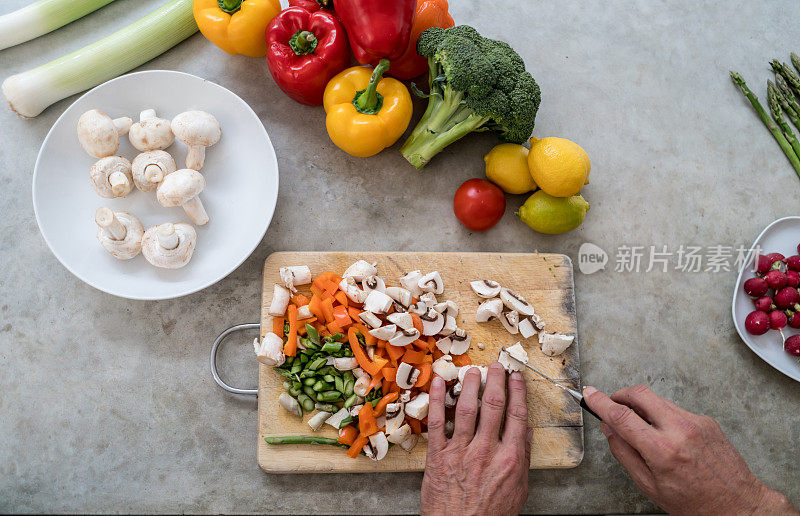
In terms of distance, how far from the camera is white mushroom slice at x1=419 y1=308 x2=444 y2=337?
5.44 feet

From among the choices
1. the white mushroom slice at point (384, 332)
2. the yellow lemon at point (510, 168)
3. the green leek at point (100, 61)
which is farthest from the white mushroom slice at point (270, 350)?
the green leek at point (100, 61)

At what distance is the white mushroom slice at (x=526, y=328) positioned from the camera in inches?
67.4

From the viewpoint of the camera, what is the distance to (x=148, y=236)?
1.60 metres

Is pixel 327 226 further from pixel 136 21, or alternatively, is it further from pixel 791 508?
pixel 791 508

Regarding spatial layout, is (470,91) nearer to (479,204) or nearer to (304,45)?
(479,204)

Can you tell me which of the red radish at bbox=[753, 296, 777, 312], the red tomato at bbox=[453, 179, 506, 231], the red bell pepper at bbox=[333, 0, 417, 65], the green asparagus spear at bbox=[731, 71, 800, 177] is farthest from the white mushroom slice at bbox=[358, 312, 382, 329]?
the green asparagus spear at bbox=[731, 71, 800, 177]

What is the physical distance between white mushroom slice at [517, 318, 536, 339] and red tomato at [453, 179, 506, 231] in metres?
0.33

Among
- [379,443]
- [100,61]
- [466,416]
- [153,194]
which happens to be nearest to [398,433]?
[379,443]

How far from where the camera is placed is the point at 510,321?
5.59 feet

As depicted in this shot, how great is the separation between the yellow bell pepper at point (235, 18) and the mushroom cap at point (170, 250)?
0.62 m

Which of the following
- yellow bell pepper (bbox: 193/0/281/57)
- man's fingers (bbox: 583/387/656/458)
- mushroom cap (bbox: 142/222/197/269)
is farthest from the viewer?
→ yellow bell pepper (bbox: 193/0/281/57)

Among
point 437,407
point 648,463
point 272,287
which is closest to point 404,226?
point 272,287

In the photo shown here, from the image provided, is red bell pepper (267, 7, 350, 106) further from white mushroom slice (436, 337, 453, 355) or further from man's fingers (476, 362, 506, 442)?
man's fingers (476, 362, 506, 442)

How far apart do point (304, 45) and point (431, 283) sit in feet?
2.74
